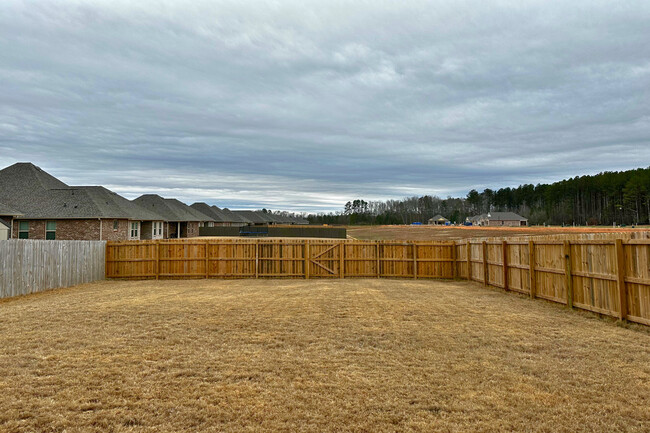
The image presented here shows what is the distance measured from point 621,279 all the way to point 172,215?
46878 millimetres

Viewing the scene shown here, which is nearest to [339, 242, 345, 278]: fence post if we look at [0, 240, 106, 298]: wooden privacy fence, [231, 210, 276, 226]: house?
[0, 240, 106, 298]: wooden privacy fence

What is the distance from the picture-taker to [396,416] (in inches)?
153

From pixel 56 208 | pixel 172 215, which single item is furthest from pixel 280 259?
pixel 172 215

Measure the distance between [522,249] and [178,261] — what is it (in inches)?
552

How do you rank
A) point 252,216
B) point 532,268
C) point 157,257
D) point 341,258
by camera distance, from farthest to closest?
point 252,216, point 341,258, point 157,257, point 532,268

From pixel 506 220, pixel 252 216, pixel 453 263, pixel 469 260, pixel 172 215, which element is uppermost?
pixel 252 216

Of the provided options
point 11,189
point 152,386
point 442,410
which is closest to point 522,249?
point 442,410

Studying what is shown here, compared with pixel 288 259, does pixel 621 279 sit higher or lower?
higher

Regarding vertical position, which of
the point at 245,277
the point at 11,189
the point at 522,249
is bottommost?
the point at 245,277

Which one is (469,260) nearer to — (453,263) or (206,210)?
(453,263)

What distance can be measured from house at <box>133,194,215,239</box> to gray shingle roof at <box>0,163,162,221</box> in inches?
443

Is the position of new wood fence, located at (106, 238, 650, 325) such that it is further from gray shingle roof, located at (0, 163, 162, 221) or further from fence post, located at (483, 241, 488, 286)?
gray shingle roof, located at (0, 163, 162, 221)

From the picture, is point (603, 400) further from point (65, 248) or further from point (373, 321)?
point (65, 248)

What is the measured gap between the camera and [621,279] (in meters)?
7.87
